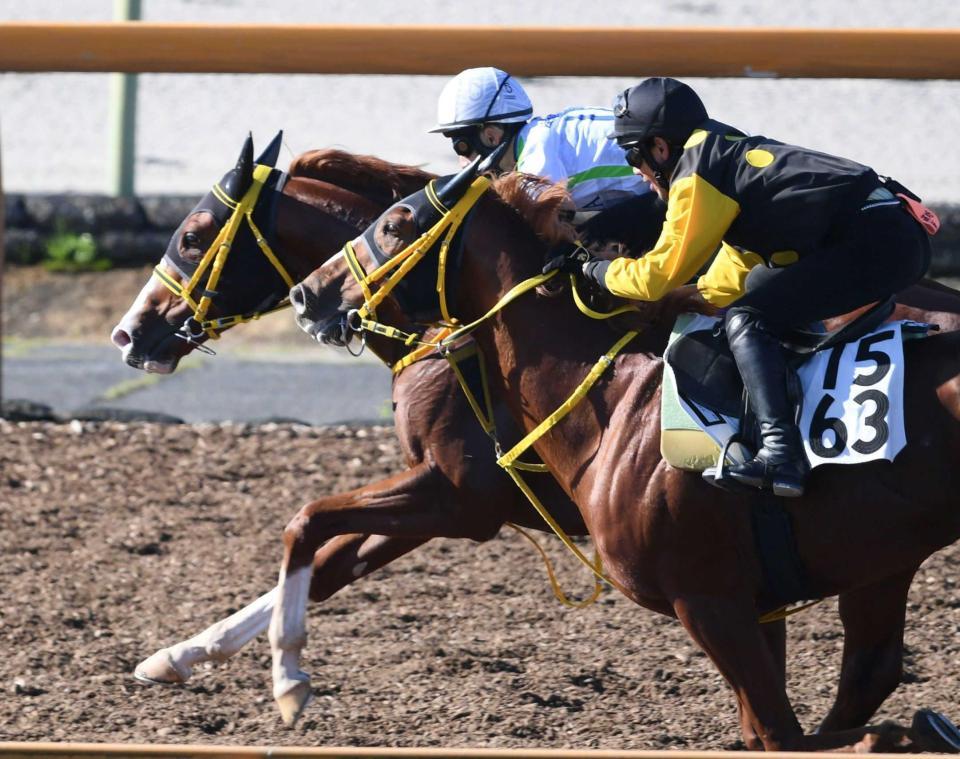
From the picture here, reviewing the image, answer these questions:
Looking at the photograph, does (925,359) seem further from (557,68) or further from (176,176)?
(176,176)

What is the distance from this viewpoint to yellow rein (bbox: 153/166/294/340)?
5.04m

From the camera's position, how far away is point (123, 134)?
11.1 metres

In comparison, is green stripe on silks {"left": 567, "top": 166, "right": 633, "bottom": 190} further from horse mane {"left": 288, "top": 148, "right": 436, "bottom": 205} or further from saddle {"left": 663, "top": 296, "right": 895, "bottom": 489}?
saddle {"left": 663, "top": 296, "right": 895, "bottom": 489}

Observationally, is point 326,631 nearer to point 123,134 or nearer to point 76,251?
point 76,251

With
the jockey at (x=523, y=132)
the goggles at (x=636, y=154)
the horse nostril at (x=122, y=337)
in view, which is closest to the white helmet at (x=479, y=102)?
the jockey at (x=523, y=132)

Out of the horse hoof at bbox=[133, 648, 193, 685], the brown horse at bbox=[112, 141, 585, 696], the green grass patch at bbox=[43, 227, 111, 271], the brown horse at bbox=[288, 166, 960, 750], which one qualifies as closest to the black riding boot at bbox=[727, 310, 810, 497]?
the brown horse at bbox=[288, 166, 960, 750]

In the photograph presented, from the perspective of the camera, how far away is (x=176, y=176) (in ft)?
38.8

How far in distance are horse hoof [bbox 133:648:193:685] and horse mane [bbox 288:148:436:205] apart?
159cm

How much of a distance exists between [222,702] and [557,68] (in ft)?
8.60

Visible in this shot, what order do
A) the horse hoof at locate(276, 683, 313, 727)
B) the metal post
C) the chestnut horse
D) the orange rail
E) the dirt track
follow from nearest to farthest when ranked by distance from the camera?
the horse hoof at locate(276, 683, 313, 727) < the chestnut horse < the dirt track < the orange rail < the metal post

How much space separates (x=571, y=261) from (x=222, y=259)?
1.38 m

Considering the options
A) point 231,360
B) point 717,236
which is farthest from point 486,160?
point 231,360

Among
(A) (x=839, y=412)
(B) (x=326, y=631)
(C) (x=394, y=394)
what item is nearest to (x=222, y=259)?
(C) (x=394, y=394)

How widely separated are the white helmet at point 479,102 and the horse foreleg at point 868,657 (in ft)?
6.68
